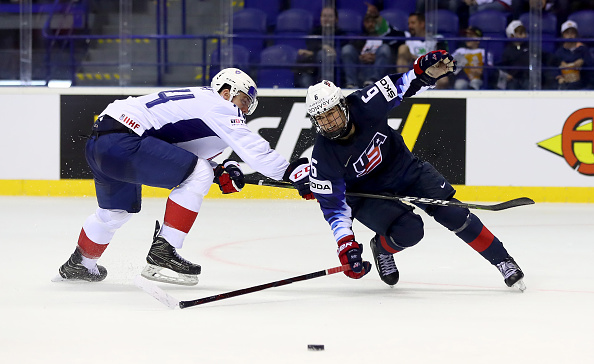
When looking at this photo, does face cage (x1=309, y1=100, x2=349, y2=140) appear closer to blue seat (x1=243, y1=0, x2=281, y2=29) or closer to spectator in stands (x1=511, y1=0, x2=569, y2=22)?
blue seat (x1=243, y1=0, x2=281, y2=29)

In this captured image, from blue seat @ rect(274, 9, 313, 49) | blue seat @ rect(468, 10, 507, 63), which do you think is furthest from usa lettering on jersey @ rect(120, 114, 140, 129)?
blue seat @ rect(468, 10, 507, 63)

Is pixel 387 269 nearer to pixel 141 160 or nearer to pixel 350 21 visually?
pixel 141 160

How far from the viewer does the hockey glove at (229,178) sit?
3623 mm

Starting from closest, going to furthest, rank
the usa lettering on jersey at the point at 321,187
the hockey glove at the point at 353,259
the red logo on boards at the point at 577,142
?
the hockey glove at the point at 353,259
the usa lettering on jersey at the point at 321,187
the red logo on boards at the point at 577,142

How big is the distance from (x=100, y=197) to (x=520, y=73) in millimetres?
5153

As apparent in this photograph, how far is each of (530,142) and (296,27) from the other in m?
2.38

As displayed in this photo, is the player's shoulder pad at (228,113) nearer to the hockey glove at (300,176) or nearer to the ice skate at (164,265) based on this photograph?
the hockey glove at (300,176)

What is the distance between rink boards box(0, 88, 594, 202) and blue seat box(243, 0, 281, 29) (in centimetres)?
78

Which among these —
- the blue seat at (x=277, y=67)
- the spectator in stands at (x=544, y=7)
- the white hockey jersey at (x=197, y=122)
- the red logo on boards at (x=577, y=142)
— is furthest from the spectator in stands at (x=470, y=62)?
the white hockey jersey at (x=197, y=122)

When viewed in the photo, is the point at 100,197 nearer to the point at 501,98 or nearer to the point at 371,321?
the point at 371,321

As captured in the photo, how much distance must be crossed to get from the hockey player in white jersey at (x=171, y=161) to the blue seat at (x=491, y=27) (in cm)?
476

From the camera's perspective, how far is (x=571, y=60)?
7898 mm

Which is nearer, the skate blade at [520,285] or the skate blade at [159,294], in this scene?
the skate blade at [159,294]

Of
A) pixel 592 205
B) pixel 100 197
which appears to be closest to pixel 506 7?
pixel 592 205
